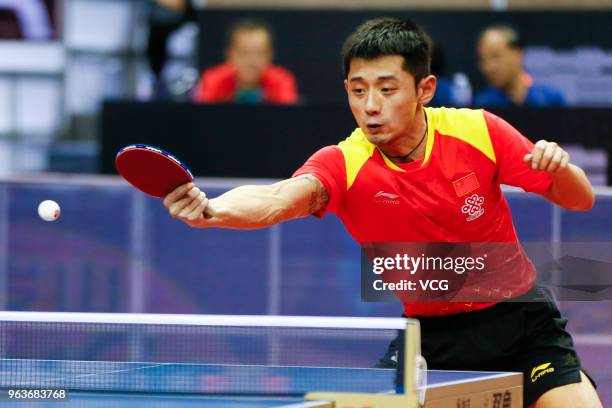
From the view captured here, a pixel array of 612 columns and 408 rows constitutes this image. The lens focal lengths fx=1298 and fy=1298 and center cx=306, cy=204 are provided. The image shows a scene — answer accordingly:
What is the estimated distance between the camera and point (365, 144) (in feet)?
14.5

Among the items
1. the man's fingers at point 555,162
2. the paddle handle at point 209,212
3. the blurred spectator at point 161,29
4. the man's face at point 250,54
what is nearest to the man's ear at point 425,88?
the man's fingers at point 555,162

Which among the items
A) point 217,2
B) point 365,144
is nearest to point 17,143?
point 217,2

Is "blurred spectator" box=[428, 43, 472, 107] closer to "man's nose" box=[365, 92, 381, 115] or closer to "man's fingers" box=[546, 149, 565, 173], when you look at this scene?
"man's nose" box=[365, 92, 381, 115]

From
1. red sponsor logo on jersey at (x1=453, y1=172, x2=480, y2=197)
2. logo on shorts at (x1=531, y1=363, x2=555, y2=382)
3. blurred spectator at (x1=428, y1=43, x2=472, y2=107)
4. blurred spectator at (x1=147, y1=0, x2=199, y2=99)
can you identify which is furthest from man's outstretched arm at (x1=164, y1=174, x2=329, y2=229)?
blurred spectator at (x1=147, y1=0, x2=199, y2=99)

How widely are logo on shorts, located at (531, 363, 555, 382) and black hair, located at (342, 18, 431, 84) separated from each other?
1.06 m

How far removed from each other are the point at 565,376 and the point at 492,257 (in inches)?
18.8

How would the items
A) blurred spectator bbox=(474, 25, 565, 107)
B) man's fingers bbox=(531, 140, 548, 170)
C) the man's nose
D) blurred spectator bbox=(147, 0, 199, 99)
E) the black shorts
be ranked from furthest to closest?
blurred spectator bbox=(147, 0, 199, 99)
blurred spectator bbox=(474, 25, 565, 107)
the black shorts
the man's nose
man's fingers bbox=(531, 140, 548, 170)

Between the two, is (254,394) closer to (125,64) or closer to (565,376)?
(565,376)

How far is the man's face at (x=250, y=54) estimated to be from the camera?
8.36 metres

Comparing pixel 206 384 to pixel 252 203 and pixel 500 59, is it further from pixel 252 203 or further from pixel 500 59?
pixel 500 59

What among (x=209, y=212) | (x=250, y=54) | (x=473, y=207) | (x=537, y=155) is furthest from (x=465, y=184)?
(x=250, y=54)

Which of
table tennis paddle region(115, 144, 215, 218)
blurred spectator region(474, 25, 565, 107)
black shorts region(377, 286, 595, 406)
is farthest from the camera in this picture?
blurred spectator region(474, 25, 565, 107)

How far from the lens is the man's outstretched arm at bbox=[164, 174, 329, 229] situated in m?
3.73

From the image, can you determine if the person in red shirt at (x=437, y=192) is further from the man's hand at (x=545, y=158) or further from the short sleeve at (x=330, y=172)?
the man's hand at (x=545, y=158)
